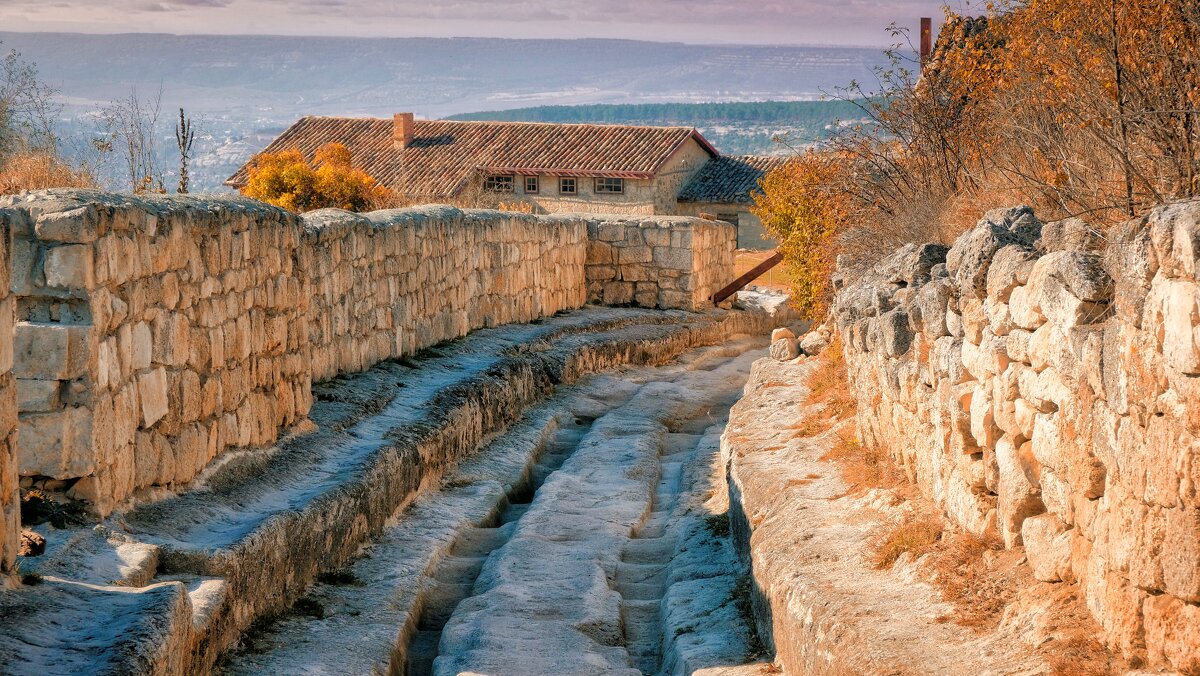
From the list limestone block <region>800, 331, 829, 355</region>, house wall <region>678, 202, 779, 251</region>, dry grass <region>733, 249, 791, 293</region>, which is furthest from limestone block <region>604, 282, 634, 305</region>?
house wall <region>678, 202, 779, 251</region>

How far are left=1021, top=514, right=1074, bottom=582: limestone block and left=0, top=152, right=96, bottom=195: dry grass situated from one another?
9.60 meters

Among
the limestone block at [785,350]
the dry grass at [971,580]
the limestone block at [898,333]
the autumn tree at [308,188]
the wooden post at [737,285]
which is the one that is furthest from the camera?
the autumn tree at [308,188]

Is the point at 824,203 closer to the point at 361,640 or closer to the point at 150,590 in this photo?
the point at 361,640

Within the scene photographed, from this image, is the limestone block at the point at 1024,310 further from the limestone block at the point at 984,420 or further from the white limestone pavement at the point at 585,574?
the white limestone pavement at the point at 585,574

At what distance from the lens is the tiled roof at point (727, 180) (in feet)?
138

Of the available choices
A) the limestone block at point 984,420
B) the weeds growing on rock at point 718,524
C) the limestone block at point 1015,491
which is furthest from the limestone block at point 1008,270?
the weeds growing on rock at point 718,524

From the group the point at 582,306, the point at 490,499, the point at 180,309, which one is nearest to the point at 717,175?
the point at 582,306

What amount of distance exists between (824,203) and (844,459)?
8449 mm

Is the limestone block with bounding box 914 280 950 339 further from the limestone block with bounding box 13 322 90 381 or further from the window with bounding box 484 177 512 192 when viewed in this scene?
the window with bounding box 484 177 512 192

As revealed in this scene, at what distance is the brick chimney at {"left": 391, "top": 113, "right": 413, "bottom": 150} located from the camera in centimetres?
4091

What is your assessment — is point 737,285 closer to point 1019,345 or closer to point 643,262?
point 643,262

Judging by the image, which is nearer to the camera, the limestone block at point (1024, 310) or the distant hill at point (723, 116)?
the limestone block at point (1024, 310)

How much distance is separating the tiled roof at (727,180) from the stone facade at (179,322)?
29.7m

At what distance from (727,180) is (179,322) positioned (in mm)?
36970
